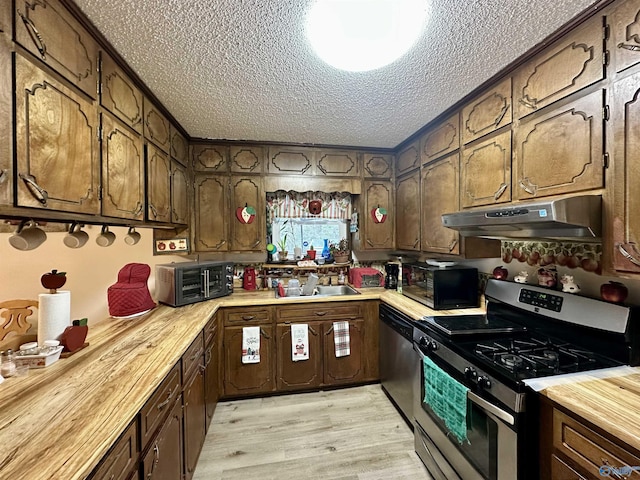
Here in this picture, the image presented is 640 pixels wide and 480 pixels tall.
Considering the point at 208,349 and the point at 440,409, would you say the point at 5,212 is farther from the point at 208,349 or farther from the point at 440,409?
the point at 440,409

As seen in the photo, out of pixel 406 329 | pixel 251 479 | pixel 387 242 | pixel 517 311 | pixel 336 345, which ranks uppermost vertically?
pixel 387 242

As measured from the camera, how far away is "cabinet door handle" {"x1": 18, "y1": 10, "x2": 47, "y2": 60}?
0.95 m

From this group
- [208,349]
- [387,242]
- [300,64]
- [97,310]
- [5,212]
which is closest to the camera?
[5,212]

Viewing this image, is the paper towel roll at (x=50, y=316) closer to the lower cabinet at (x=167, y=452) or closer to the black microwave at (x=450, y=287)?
the lower cabinet at (x=167, y=452)

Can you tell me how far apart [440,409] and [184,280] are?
6.87 ft

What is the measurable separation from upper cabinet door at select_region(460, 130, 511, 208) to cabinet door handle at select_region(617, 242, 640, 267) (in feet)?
1.94

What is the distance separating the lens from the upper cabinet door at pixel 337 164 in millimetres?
2926

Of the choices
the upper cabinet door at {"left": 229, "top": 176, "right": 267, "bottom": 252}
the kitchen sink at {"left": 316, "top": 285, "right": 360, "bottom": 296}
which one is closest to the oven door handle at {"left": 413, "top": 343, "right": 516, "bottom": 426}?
the kitchen sink at {"left": 316, "top": 285, "right": 360, "bottom": 296}

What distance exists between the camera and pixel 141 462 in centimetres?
101

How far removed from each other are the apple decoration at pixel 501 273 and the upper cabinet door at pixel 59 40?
2683 mm

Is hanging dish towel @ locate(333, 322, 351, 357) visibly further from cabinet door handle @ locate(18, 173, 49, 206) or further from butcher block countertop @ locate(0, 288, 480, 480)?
cabinet door handle @ locate(18, 173, 49, 206)

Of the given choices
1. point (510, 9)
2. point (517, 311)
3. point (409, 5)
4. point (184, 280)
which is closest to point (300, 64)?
point (409, 5)

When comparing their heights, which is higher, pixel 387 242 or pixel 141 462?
pixel 387 242

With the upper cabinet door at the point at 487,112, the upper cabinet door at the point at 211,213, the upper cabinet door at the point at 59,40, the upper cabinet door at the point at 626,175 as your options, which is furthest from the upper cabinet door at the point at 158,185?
the upper cabinet door at the point at 626,175
